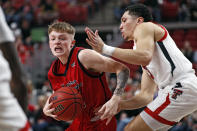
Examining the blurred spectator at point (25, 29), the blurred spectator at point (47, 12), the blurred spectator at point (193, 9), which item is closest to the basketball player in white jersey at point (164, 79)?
the blurred spectator at point (193, 9)

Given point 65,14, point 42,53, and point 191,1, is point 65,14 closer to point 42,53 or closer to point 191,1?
point 42,53

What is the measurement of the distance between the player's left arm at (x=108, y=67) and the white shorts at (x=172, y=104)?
0.45 metres

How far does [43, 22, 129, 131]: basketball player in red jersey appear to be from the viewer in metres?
3.80

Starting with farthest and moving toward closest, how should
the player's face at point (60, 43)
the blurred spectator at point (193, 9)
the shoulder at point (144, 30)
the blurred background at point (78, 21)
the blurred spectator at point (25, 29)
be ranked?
the blurred spectator at point (25, 29), the blurred spectator at point (193, 9), the blurred background at point (78, 21), the player's face at point (60, 43), the shoulder at point (144, 30)

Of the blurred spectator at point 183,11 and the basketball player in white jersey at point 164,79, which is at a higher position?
the basketball player in white jersey at point 164,79

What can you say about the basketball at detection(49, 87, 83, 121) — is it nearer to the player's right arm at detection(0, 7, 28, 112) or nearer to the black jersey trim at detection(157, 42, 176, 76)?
the black jersey trim at detection(157, 42, 176, 76)

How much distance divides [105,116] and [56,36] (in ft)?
3.39

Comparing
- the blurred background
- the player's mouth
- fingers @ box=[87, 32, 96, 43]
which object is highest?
fingers @ box=[87, 32, 96, 43]

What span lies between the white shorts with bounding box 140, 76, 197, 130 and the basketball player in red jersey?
45 cm

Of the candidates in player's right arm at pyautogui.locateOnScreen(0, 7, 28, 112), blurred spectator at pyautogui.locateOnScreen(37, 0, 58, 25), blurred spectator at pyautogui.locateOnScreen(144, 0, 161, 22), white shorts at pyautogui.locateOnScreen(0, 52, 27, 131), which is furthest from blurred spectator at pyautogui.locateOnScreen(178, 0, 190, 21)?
white shorts at pyautogui.locateOnScreen(0, 52, 27, 131)

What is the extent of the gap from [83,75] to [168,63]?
91 centimetres

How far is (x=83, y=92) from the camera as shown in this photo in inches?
155

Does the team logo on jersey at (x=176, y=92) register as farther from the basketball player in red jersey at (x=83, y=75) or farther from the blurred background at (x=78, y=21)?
the blurred background at (x=78, y=21)

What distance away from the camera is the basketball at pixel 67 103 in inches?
144
